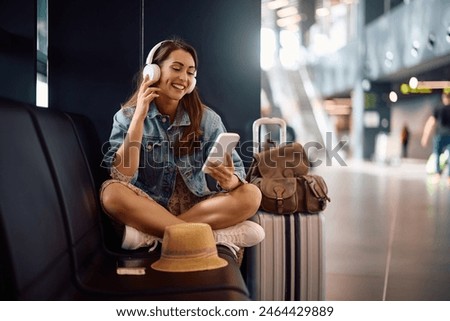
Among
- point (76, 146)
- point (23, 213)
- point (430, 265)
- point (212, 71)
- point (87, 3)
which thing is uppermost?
point (87, 3)

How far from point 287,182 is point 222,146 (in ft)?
2.02

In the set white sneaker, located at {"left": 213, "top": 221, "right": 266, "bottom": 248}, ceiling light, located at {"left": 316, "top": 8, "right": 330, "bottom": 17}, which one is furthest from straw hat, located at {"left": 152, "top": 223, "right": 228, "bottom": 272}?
ceiling light, located at {"left": 316, "top": 8, "right": 330, "bottom": 17}

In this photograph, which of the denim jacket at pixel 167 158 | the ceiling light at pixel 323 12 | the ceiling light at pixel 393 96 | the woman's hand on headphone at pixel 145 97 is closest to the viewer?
the woman's hand on headphone at pixel 145 97

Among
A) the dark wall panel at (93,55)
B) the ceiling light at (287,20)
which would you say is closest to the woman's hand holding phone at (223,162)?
the dark wall panel at (93,55)

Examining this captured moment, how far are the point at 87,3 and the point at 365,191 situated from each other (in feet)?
23.0

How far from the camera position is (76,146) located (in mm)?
2270

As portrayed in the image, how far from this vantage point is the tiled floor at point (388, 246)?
3270 millimetres

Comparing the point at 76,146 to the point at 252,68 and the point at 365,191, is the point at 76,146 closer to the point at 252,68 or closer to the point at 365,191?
the point at 252,68

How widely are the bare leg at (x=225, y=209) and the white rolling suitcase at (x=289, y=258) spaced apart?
27 cm

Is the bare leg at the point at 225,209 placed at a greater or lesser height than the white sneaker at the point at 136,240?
greater

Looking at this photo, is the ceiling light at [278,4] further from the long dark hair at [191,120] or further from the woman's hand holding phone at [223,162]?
the woman's hand holding phone at [223,162]

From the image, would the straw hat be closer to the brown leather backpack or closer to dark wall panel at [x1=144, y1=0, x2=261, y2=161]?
the brown leather backpack

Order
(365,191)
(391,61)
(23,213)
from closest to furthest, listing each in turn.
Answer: (23,213)
(365,191)
(391,61)

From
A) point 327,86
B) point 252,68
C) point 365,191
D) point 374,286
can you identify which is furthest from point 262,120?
point 327,86
